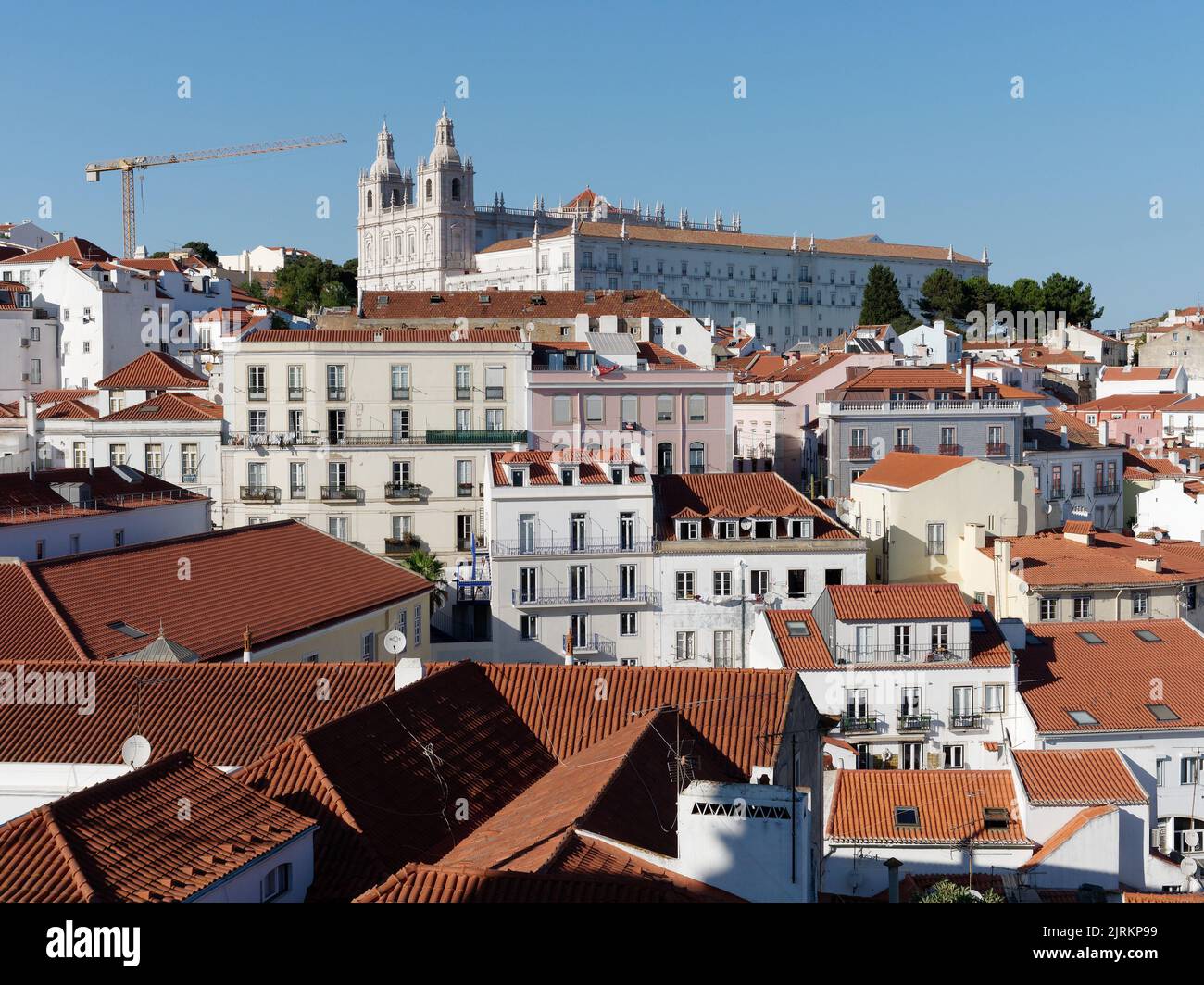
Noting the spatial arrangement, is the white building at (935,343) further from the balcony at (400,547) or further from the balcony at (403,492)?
the balcony at (400,547)

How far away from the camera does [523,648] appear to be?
144ft

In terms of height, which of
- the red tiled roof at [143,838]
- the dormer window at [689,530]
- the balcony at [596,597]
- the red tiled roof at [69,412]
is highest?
the red tiled roof at [69,412]

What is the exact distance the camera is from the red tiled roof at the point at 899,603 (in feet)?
122

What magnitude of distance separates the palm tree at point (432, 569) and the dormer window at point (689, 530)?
8.85 meters

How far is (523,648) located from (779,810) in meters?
29.4

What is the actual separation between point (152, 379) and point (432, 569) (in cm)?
2620

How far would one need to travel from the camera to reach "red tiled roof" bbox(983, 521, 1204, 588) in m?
43.5

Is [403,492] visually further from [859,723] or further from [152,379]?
[859,723]

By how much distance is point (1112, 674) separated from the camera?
119 feet

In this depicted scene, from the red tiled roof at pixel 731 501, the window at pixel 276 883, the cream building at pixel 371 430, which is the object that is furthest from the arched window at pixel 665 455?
the window at pixel 276 883

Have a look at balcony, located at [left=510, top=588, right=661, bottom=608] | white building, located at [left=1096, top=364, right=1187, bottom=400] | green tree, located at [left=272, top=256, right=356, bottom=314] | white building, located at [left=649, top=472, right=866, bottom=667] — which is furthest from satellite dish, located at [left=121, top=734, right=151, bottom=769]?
green tree, located at [left=272, top=256, right=356, bottom=314]

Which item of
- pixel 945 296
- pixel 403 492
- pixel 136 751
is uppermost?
pixel 945 296

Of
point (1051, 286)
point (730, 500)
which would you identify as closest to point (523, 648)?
point (730, 500)

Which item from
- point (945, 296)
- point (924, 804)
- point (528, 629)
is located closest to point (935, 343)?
point (945, 296)
